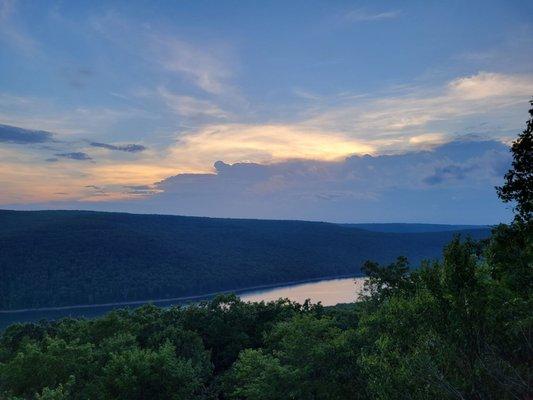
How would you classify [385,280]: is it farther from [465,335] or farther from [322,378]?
[465,335]

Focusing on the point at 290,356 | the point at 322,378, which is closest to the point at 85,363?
the point at 290,356

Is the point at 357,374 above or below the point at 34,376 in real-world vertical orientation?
above

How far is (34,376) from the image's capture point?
39.2m

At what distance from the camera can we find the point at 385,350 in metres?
26.2

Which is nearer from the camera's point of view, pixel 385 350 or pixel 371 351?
pixel 385 350

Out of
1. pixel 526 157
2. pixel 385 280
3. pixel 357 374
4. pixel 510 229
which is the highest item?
pixel 526 157

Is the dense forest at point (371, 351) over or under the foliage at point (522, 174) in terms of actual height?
under

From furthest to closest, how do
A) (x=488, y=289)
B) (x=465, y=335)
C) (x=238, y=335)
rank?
(x=238, y=335) < (x=488, y=289) < (x=465, y=335)

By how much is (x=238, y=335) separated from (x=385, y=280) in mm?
19483

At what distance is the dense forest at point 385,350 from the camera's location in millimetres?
21266

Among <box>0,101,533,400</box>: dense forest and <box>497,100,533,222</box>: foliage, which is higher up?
<box>497,100,533,222</box>: foliage

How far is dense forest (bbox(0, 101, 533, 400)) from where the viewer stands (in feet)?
69.8

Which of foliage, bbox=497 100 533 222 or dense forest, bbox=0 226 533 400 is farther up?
foliage, bbox=497 100 533 222

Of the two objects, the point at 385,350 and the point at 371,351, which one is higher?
the point at 385,350
